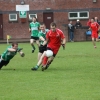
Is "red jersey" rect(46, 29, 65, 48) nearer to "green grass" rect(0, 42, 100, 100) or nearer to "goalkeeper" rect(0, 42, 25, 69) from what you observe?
"green grass" rect(0, 42, 100, 100)

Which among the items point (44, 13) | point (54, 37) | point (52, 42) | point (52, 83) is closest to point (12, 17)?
point (44, 13)

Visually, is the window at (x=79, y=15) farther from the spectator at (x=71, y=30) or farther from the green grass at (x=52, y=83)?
the green grass at (x=52, y=83)

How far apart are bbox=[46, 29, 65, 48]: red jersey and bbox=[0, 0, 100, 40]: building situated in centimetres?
3213

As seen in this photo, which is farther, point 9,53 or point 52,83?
point 9,53

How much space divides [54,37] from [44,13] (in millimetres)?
33231

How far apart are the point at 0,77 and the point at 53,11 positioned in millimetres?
35469

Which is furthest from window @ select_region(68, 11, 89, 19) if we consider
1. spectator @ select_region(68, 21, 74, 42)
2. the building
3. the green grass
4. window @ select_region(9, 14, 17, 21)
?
the green grass

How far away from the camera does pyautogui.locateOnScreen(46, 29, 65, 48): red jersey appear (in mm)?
17484

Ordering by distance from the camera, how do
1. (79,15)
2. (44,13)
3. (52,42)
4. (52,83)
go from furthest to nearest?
(79,15) < (44,13) < (52,42) < (52,83)

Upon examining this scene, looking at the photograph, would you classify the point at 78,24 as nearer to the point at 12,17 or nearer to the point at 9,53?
the point at 12,17

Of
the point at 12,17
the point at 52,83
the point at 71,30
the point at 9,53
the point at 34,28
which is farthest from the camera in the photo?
the point at 12,17

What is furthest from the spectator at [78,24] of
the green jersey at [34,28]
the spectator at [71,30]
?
the green jersey at [34,28]

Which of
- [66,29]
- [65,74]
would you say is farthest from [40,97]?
[66,29]

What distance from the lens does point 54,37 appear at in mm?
17547
